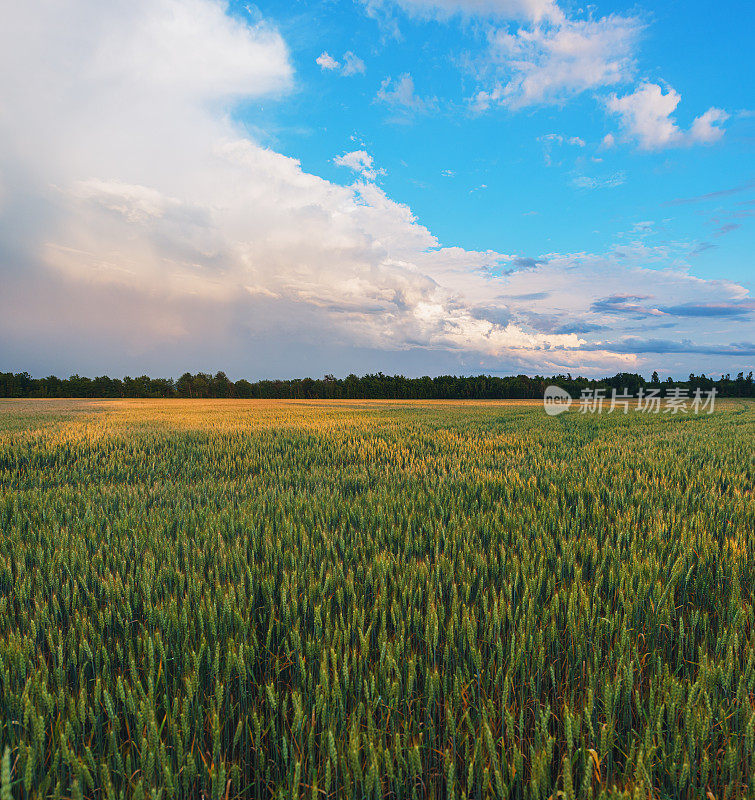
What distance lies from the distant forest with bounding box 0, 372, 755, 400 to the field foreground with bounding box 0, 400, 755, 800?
84741mm

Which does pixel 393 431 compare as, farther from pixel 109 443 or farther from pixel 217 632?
pixel 217 632

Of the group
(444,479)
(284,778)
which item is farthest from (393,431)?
(284,778)

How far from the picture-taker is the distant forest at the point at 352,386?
87.6 m

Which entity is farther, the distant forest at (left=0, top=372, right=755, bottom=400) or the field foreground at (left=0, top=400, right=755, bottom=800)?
the distant forest at (left=0, top=372, right=755, bottom=400)

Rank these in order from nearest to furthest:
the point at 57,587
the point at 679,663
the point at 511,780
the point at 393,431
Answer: the point at 511,780, the point at 679,663, the point at 57,587, the point at 393,431

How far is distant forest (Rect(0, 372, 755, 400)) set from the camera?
287 feet

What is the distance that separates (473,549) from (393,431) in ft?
32.0

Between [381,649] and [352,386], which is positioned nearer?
[381,649]

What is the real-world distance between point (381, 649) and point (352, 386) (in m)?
97.3

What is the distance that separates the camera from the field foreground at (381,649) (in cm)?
137

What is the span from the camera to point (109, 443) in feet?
→ 32.8

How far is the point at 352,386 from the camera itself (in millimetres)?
98875

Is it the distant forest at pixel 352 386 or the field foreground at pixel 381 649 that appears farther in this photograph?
the distant forest at pixel 352 386

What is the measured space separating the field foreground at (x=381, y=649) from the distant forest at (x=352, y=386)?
84741mm
